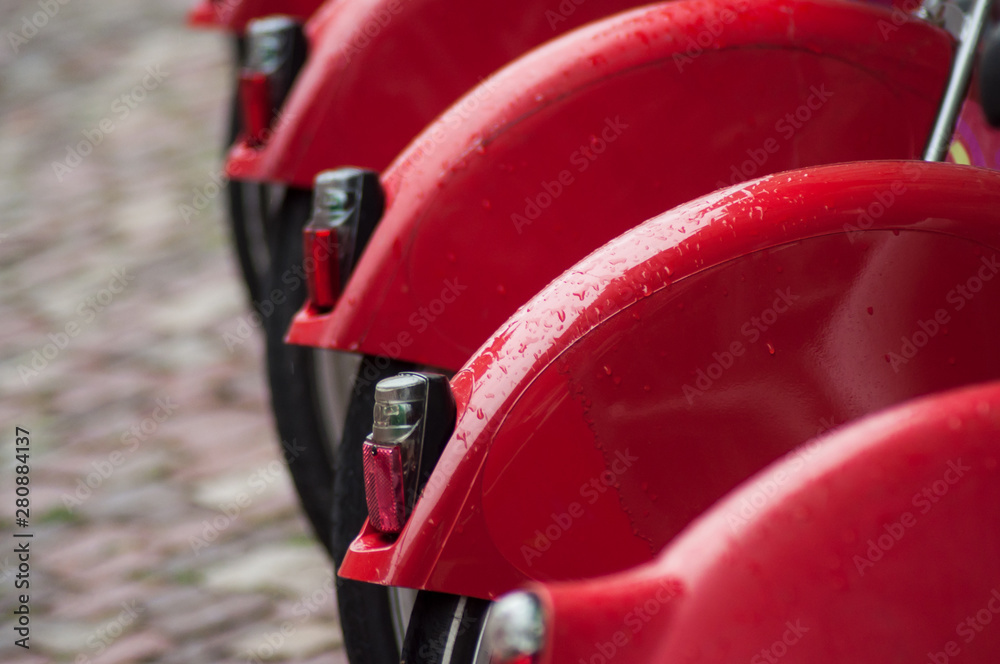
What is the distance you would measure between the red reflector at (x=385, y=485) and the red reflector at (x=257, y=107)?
144 cm

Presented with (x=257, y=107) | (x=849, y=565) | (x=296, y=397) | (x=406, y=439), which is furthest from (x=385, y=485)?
(x=257, y=107)

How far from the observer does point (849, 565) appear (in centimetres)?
105

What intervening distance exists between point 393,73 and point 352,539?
1106 mm

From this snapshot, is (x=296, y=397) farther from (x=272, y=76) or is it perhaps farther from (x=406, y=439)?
(x=406, y=439)

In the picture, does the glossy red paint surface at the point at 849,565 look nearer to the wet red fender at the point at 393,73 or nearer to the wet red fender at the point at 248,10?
the wet red fender at the point at 393,73

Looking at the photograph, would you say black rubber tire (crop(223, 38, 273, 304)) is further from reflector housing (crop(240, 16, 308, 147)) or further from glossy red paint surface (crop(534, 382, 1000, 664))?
glossy red paint surface (crop(534, 382, 1000, 664))

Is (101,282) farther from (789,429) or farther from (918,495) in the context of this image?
(918,495)

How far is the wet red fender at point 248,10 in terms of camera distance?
139 inches

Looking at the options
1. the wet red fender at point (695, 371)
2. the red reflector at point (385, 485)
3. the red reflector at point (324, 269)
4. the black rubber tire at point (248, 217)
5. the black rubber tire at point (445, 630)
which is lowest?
the black rubber tire at point (248, 217)

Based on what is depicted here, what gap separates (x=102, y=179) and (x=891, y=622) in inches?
181

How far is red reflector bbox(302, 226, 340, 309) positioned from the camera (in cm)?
197

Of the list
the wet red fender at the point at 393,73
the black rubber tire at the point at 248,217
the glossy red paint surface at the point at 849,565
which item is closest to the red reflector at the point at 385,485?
the glossy red paint surface at the point at 849,565

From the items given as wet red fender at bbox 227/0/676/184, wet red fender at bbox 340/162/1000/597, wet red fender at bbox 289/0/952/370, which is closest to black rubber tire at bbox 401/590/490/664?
wet red fender at bbox 340/162/1000/597

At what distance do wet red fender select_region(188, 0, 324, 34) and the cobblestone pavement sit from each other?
3.15ft
